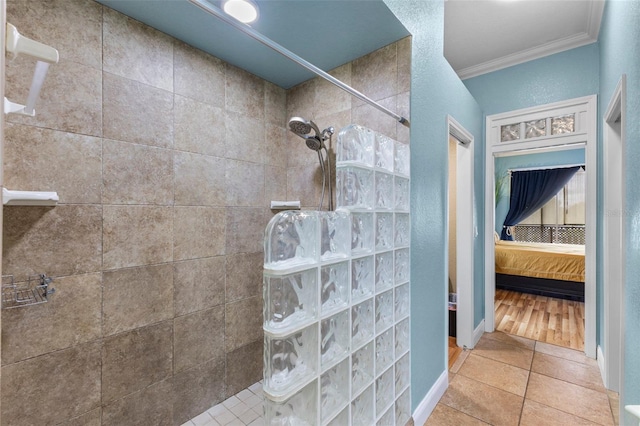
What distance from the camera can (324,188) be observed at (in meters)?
2.06

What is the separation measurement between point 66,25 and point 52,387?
1615mm

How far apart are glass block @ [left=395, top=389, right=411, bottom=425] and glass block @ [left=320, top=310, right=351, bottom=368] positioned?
626mm

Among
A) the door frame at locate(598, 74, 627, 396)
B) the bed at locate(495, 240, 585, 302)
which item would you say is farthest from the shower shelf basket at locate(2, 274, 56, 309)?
the bed at locate(495, 240, 585, 302)

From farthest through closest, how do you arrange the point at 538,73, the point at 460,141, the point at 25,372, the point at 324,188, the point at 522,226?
the point at 522,226
the point at 538,73
the point at 460,141
the point at 324,188
the point at 25,372

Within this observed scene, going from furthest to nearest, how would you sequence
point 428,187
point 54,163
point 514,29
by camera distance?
point 514,29
point 428,187
point 54,163

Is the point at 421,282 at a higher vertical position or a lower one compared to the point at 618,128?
lower

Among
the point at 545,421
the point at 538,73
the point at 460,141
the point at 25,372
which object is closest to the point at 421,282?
the point at 545,421

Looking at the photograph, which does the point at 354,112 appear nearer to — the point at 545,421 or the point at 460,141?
the point at 460,141

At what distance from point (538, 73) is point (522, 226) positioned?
187 inches

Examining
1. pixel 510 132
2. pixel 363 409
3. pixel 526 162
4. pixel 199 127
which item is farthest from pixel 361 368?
pixel 526 162

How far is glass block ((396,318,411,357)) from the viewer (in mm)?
1597

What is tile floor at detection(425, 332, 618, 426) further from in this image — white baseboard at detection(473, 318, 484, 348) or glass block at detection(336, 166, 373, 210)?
glass block at detection(336, 166, 373, 210)

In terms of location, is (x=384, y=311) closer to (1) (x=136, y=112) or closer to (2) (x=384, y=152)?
(2) (x=384, y=152)

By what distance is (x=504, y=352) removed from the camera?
2.56 m
